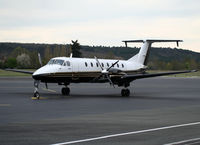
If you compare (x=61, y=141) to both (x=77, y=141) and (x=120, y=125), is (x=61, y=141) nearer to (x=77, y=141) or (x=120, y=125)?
(x=77, y=141)

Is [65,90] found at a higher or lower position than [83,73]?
lower

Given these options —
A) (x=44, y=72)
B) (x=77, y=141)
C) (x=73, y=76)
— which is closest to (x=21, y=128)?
(x=77, y=141)

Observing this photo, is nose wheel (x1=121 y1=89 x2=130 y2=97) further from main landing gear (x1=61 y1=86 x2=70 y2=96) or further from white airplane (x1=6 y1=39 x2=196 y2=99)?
main landing gear (x1=61 y1=86 x2=70 y2=96)

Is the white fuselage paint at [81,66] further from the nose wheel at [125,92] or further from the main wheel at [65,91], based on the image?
the nose wheel at [125,92]

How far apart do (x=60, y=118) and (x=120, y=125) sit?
3.25 metres

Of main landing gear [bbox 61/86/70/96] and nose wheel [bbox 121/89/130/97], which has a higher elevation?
main landing gear [bbox 61/86/70/96]

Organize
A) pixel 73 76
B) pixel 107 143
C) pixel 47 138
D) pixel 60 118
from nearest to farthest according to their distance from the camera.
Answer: pixel 107 143 < pixel 47 138 < pixel 60 118 < pixel 73 76

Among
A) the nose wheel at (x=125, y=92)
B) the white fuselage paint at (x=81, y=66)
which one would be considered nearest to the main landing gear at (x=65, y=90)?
the white fuselage paint at (x=81, y=66)

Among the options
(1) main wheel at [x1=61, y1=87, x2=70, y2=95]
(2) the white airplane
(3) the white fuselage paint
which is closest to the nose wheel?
(2) the white airplane

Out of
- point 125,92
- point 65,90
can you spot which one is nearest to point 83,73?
point 65,90

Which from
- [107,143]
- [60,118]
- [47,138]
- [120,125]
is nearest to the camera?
[107,143]

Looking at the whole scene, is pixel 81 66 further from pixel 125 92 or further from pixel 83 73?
pixel 125 92

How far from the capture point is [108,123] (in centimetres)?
1508

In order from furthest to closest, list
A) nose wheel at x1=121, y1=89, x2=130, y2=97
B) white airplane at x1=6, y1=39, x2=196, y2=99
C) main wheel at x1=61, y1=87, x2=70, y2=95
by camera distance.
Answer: main wheel at x1=61, y1=87, x2=70, y2=95
nose wheel at x1=121, y1=89, x2=130, y2=97
white airplane at x1=6, y1=39, x2=196, y2=99
